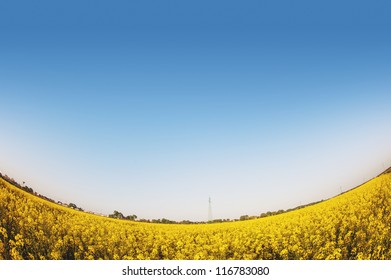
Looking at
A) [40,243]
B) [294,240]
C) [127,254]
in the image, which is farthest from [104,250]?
[294,240]

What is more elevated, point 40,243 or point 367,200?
point 367,200

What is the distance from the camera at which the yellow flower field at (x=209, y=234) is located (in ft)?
25.3

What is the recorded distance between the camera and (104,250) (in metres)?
8.02

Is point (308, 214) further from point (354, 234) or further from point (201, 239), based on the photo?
point (201, 239)

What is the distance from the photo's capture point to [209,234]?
27.7ft

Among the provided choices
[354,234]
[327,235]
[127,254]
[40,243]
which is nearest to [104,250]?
[127,254]

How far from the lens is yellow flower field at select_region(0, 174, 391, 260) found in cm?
771

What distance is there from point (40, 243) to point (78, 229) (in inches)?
30.6
